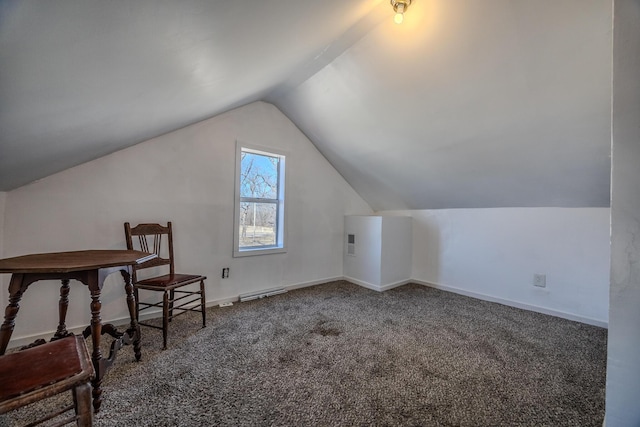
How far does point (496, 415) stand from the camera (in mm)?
1351

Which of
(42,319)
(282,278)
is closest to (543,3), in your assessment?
(282,278)

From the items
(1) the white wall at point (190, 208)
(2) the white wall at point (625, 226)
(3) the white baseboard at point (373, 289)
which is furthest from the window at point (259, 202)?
(2) the white wall at point (625, 226)

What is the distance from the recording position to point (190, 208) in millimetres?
2758

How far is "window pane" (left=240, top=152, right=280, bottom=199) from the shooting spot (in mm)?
3266

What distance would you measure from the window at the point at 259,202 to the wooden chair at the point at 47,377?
2078mm

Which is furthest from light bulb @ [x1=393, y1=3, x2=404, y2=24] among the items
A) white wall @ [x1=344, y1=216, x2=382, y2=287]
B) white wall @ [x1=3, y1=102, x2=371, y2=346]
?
white wall @ [x1=344, y1=216, x2=382, y2=287]

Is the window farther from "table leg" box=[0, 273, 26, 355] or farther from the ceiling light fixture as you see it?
the ceiling light fixture

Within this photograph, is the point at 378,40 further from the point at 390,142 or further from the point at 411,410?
the point at 411,410

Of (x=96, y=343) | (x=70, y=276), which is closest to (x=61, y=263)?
(x=70, y=276)

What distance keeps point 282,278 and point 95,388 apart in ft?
7.27

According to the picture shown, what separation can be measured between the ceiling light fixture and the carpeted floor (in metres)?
2.35

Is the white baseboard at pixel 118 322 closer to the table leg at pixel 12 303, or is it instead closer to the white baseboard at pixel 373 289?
the white baseboard at pixel 373 289

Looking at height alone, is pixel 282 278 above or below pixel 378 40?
below

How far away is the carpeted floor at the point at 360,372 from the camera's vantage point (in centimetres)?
134
